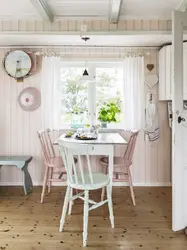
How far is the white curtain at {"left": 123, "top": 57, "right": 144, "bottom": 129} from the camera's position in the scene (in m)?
3.86

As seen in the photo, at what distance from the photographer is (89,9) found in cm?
301

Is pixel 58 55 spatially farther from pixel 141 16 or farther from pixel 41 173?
pixel 41 173

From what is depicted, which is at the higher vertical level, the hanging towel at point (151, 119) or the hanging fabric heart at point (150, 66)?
the hanging fabric heart at point (150, 66)

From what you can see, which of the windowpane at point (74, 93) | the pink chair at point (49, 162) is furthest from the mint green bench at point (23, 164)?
the windowpane at point (74, 93)

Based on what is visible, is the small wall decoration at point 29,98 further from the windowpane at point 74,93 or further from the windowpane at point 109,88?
the windowpane at point 109,88

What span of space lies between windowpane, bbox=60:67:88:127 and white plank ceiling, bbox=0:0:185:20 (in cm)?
98

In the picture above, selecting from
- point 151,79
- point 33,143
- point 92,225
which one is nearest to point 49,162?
point 33,143

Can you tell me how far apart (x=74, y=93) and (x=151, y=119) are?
4.20 ft

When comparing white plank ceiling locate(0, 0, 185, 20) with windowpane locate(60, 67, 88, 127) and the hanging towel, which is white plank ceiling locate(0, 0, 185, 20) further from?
the hanging towel

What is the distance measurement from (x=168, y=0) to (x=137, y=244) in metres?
2.53

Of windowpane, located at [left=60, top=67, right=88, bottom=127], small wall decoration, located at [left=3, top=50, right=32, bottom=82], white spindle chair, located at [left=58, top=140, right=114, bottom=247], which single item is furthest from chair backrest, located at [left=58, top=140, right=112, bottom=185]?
small wall decoration, located at [left=3, top=50, right=32, bottom=82]

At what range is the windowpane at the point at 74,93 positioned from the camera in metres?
4.03

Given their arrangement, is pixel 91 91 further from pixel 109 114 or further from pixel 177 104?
pixel 177 104

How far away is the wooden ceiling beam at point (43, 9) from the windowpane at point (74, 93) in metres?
0.99
